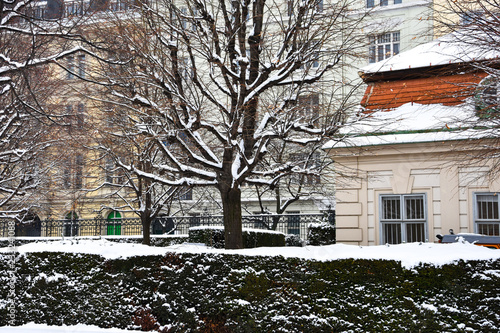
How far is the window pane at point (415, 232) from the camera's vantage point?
44.3 ft

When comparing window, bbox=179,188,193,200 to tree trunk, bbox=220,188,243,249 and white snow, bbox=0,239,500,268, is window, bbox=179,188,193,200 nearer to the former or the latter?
tree trunk, bbox=220,188,243,249

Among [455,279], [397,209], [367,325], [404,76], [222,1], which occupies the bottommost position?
[367,325]

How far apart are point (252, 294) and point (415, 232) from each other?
641cm

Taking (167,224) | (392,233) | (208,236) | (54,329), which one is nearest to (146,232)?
(208,236)

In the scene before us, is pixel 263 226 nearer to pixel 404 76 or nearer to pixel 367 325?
pixel 404 76

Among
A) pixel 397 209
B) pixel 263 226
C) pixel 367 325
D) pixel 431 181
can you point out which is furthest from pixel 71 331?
pixel 263 226

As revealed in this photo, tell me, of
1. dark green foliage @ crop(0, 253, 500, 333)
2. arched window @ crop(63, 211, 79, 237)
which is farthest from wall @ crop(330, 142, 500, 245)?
arched window @ crop(63, 211, 79, 237)

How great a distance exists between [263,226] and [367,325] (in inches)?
715

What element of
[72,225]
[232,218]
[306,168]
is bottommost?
[72,225]

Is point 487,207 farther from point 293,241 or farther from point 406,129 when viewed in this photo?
point 293,241

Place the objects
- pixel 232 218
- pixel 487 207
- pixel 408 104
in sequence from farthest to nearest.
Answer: pixel 408 104 → pixel 487 207 → pixel 232 218

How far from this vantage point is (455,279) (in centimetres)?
785

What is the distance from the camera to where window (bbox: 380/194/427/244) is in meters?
13.6

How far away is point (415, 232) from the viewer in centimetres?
1359
